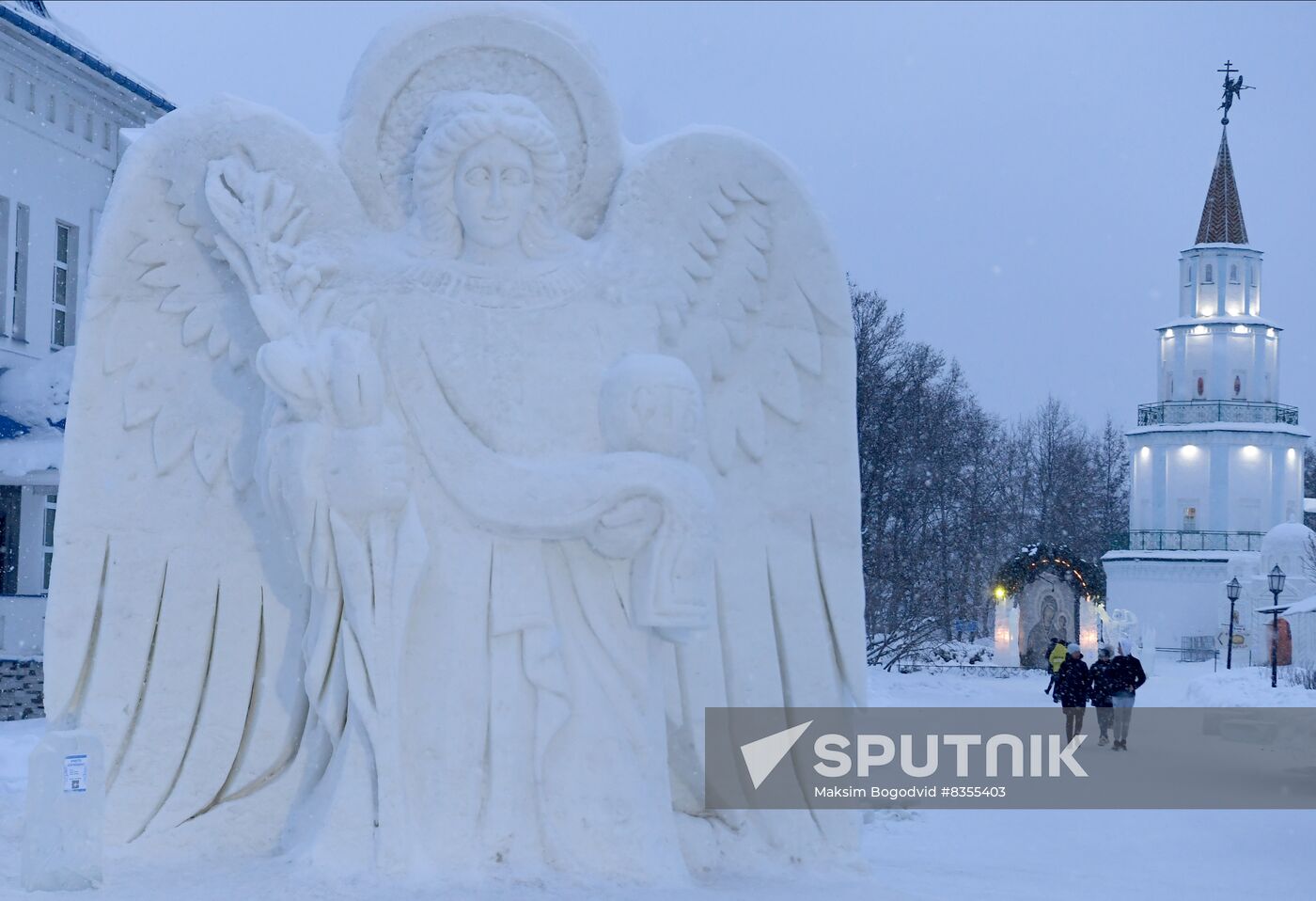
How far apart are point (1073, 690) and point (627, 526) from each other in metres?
10.5

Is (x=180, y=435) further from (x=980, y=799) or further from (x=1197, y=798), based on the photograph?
(x=1197, y=798)

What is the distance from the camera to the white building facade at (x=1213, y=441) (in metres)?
43.9

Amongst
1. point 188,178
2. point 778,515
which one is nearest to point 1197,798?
point 778,515

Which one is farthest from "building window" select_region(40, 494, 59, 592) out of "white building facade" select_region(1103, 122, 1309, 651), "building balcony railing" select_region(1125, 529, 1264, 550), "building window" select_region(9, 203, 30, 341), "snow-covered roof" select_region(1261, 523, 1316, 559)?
"building balcony railing" select_region(1125, 529, 1264, 550)

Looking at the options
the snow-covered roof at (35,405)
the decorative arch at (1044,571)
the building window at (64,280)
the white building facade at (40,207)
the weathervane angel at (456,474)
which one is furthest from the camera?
the decorative arch at (1044,571)

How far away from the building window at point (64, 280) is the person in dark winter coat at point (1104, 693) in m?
11.6

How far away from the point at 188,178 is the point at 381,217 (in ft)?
2.59

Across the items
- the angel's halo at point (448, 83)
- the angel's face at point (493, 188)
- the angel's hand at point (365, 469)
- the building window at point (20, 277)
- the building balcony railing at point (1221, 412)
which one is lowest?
the angel's hand at point (365, 469)

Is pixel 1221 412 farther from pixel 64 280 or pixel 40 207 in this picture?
pixel 40 207

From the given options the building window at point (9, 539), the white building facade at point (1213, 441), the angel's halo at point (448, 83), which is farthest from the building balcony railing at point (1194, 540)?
the angel's halo at point (448, 83)

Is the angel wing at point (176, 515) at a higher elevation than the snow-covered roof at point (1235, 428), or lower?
lower

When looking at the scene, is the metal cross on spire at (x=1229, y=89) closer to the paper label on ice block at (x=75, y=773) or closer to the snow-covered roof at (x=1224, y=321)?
the snow-covered roof at (x=1224, y=321)
